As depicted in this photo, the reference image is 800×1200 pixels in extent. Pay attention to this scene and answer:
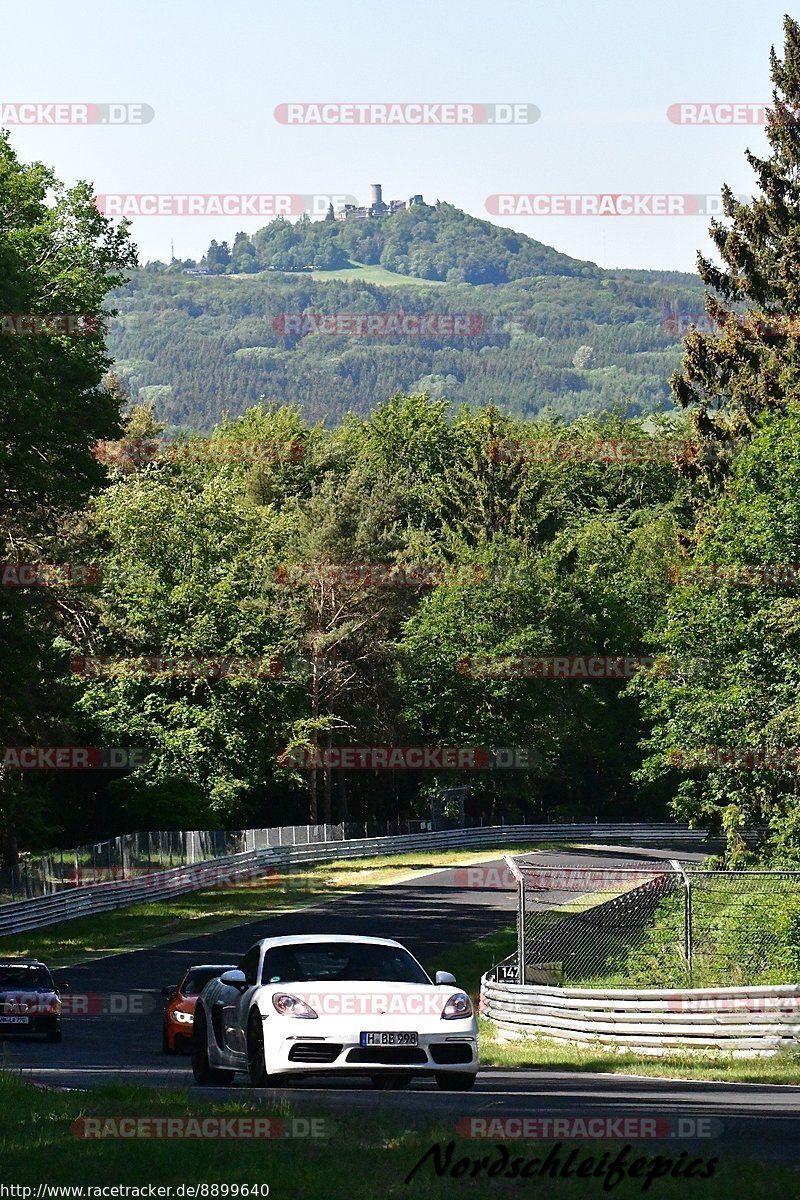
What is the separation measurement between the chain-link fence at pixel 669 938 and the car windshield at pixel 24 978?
676cm

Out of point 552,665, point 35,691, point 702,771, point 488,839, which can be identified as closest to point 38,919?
point 35,691

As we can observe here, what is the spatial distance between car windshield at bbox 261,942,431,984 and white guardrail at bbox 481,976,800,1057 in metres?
4.95

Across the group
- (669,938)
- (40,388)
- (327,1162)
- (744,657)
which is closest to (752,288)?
(744,657)

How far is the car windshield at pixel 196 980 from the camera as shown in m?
22.6

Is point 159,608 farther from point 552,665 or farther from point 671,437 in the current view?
point 671,437

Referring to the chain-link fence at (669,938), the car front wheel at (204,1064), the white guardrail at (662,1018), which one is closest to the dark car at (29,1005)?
the white guardrail at (662,1018)

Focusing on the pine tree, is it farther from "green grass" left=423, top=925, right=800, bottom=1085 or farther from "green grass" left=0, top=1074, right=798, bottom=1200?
"green grass" left=0, top=1074, right=798, bottom=1200

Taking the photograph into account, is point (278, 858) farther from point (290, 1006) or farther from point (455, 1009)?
point (290, 1006)

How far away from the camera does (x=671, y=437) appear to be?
104 meters

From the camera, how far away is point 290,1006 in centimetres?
1361

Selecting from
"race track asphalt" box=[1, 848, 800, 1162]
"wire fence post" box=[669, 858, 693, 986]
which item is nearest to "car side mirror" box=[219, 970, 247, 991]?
"race track asphalt" box=[1, 848, 800, 1162]

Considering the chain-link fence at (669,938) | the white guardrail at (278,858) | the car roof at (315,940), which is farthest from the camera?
the white guardrail at (278,858)

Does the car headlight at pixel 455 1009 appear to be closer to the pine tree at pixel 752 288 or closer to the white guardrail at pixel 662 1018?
the white guardrail at pixel 662 1018

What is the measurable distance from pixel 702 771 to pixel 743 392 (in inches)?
471
